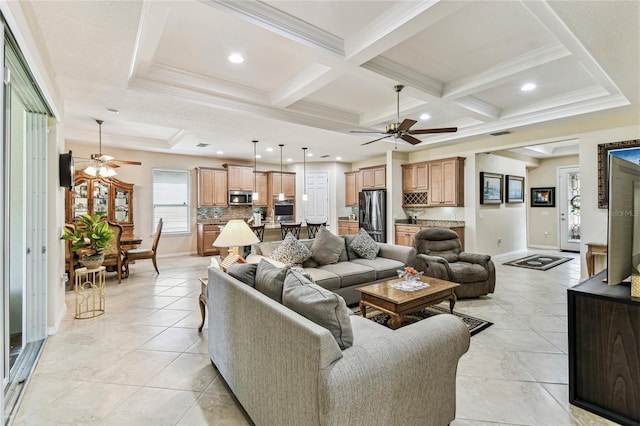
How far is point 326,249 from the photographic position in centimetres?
414

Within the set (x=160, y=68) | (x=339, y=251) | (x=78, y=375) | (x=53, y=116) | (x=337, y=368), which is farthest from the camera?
(x=339, y=251)

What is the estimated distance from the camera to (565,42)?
2635 mm

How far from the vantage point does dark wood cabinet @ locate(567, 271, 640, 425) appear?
1.75 m

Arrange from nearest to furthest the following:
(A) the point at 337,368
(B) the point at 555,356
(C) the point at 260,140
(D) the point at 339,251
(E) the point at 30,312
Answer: (A) the point at 337,368, (B) the point at 555,356, (E) the point at 30,312, (D) the point at 339,251, (C) the point at 260,140

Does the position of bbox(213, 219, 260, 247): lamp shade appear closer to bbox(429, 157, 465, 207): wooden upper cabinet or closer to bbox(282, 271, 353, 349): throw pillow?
bbox(282, 271, 353, 349): throw pillow

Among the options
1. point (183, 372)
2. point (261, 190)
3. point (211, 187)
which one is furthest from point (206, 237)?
point (183, 372)

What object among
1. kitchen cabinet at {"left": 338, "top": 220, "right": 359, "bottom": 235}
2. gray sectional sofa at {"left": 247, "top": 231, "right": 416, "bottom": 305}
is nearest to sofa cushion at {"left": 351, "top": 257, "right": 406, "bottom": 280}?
gray sectional sofa at {"left": 247, "top": 231, "right": 416, "bottom": 305}

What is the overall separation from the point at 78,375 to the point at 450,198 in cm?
664

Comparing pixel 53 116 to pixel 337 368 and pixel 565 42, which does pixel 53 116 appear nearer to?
pixel 337 368

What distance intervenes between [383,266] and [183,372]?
273 cm

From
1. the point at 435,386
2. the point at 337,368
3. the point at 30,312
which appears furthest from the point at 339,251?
the point at 30,312

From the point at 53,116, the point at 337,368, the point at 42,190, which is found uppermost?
the point at 53,116

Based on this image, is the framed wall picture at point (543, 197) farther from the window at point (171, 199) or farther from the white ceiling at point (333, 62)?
the window at point (171, 199)

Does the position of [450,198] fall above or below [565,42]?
below
